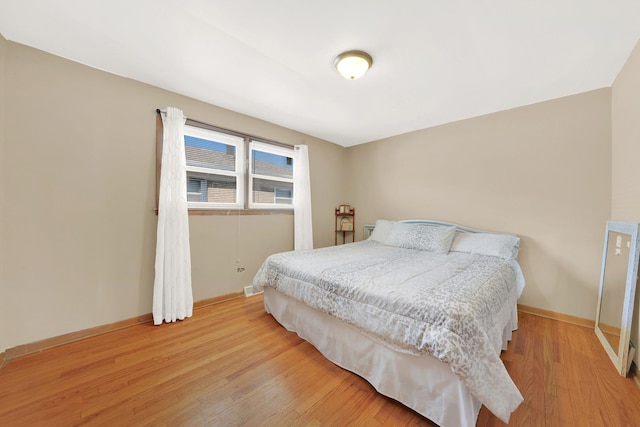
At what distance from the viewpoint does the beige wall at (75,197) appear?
1.71 metres

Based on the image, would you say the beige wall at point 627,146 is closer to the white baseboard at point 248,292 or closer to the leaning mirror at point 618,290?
the leaning mirror at point 618,290

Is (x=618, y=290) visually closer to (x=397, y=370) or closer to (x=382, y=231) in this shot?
(x=397, y=370)

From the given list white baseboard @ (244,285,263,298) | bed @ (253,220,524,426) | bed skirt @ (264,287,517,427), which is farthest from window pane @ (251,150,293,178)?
bed skirt @ (264,287,517,427)

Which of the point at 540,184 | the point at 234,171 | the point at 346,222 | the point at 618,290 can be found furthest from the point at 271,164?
the point at 618,290

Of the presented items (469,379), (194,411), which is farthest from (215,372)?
(469,379)

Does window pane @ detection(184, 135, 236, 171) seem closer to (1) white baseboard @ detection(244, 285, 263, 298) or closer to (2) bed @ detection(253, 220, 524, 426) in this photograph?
(2) bed @ detection(253, 220, 524, 426)

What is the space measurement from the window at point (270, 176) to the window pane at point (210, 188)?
25cm

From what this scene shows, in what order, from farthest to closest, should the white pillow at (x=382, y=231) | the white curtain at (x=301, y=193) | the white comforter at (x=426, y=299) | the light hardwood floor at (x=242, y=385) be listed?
the white curtain at (x=301, y=193), the white pillow at (x=382, y=231), the light hardwood floor at (x=242, y=385), the white comforter at (x=426, y=299)

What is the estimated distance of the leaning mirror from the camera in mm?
1611

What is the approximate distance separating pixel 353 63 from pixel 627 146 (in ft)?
7.68

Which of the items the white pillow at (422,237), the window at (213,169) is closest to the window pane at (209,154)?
the window at (213,169)

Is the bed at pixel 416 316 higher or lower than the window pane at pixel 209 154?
lower

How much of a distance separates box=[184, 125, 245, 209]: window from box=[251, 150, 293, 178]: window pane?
21cm

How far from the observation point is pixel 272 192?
337 cm
